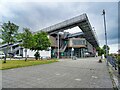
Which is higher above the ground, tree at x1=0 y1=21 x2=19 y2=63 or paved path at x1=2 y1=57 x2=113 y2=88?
tree at x1=0 y1=21 x2=19 y2=63

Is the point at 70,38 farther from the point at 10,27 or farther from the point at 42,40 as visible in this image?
the point at 10,27

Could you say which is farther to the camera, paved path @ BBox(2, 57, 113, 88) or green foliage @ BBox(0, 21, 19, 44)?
green foliage @ BBox(0, 21, 19, 44)

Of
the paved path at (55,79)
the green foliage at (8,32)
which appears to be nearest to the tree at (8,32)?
the green foliage at (8,32)

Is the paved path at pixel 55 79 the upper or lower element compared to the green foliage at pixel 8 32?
lower

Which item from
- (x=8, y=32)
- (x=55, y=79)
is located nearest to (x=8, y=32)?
(x=8, y=32)

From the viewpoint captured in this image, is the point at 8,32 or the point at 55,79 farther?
the point at 8,32

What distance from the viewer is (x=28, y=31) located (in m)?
29.8

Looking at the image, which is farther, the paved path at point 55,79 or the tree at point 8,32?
the tree at point 8,32

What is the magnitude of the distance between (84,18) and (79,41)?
76.8ft

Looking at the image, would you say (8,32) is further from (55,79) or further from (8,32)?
(55,79)

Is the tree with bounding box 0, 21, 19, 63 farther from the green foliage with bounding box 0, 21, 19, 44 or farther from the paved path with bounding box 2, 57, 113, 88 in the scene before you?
the paved path with bounding box 2, 57, 113, 88

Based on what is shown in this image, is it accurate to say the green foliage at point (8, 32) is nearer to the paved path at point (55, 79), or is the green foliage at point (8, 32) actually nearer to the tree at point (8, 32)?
the tree at point (8, 32)

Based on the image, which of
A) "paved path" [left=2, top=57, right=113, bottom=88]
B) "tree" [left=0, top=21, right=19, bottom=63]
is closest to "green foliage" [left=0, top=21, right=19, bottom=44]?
"tree" [left=0, top=21, right=19, bottom=63]

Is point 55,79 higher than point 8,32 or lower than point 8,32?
lower
